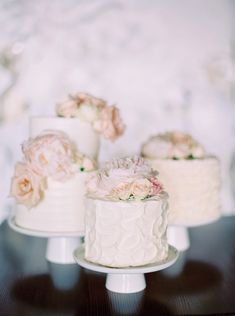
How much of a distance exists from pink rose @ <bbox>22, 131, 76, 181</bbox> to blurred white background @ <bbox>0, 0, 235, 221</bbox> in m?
0.61

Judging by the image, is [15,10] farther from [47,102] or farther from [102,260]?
[102,260]

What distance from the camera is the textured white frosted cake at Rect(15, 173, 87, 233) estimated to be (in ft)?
3.42

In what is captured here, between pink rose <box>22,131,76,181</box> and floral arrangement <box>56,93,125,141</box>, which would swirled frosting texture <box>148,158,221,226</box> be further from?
pink rose <box>22,131,76,181</box>

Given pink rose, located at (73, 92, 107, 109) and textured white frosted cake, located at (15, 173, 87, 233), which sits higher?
pink rose, located at (73, 92, 107, 109)

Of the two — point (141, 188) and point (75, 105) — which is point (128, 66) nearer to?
point (75, 105)

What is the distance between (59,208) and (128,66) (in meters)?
0.75

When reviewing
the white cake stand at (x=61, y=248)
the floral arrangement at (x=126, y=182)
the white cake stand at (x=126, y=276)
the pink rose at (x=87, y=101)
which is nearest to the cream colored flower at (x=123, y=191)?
the floral arrangement at (x=126, y=182)

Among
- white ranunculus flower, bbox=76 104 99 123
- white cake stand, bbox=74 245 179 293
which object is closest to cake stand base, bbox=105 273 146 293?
white cake stand, bbox=74 245 179 293

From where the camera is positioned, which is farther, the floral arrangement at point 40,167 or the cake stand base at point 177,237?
the cake stand base at point 177,237

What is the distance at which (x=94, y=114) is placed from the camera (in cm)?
117

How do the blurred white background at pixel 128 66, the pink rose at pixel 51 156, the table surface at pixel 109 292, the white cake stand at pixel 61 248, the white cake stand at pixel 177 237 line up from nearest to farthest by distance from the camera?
the table surface at pixel 109 292 → the pink rose at pixel 51 156 → the white cake stand at pixel 61 248 → the white cake stand at pixel 177 237 → the blurred white background at pixel 128 66

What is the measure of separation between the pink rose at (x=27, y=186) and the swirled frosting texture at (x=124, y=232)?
17 cm

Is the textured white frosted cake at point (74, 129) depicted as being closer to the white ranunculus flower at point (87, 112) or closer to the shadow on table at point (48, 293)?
the white ranunculus flower at point (87, 112)

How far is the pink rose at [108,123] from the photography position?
116cm
